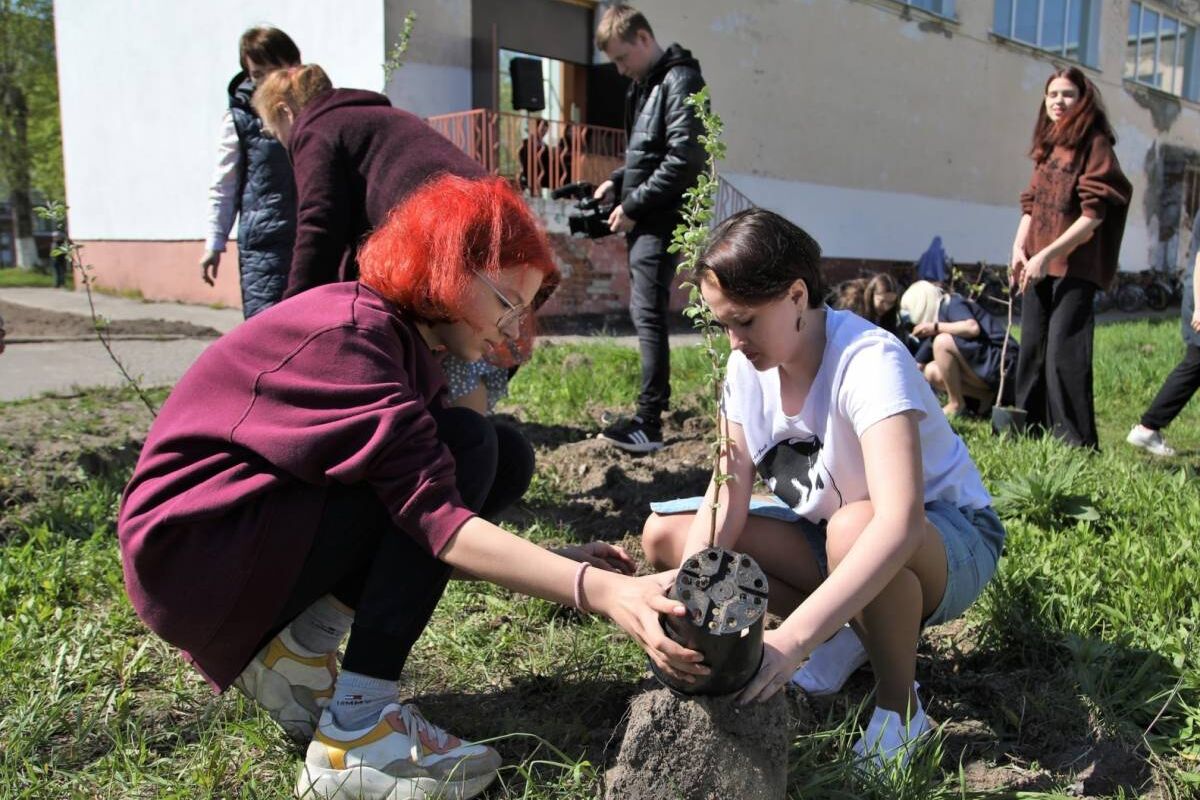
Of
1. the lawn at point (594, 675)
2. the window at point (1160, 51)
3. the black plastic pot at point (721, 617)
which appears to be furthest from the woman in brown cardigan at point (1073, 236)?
the window at point (1160, 51)

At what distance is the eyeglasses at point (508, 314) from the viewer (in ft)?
6.16

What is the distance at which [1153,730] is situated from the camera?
2.13 meters

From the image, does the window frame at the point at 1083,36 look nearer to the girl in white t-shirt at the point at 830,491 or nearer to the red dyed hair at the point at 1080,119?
the red dyed hair at the point at 1080,119

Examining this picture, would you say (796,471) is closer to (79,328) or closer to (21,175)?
(79,328)

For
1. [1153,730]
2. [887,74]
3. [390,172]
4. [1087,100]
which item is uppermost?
[887,74]

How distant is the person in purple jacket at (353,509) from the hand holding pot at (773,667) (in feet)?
0.43

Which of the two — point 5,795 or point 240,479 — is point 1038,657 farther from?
point 5,795

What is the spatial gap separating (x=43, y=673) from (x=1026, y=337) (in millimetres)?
4230

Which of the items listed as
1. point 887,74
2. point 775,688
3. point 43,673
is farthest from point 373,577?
point 887,74

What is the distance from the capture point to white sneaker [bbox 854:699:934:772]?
1.83 m

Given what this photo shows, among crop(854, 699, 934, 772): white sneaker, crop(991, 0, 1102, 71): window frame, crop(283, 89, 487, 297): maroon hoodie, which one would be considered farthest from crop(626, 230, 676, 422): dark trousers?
crop(991, 0, 1102, 71): window frame

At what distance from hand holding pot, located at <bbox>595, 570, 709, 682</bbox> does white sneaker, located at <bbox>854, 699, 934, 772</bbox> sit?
1.76 ft

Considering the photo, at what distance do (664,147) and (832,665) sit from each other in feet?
9.21

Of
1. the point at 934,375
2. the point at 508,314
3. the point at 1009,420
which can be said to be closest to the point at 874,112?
the point at 934,375
